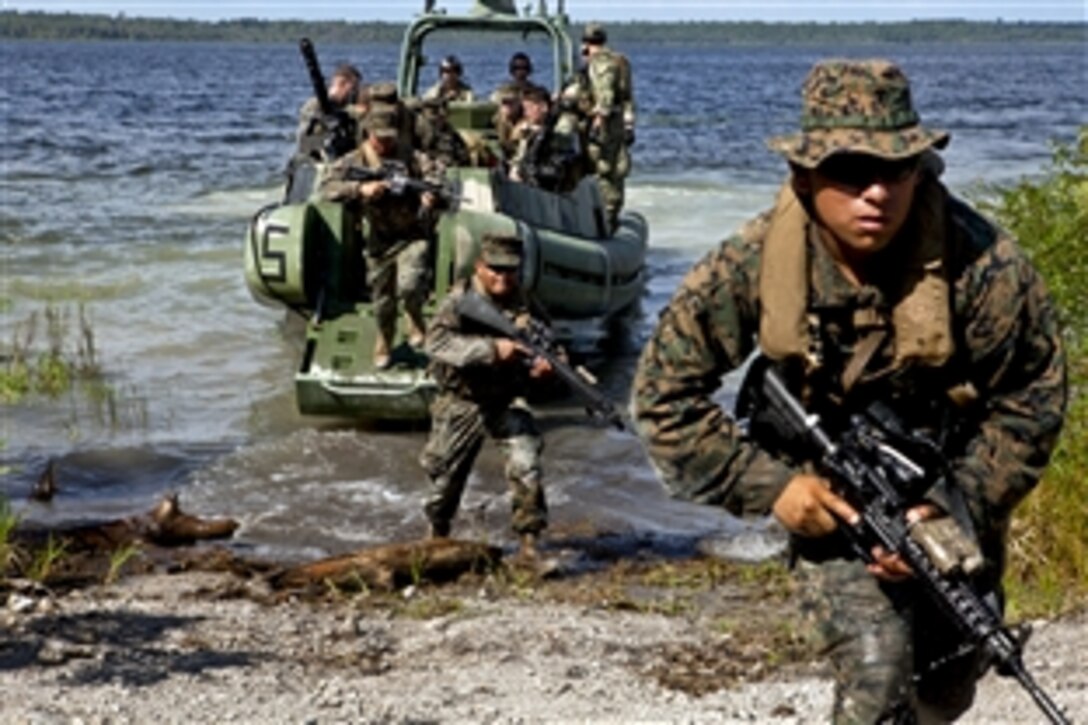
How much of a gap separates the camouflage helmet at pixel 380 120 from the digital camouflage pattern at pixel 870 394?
573cm

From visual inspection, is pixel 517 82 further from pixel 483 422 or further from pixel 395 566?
pixel 395 566

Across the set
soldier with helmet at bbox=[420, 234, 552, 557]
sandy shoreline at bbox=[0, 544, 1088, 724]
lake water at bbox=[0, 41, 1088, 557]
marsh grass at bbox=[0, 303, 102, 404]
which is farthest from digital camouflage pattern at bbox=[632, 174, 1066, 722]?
marsh grass at bbox=[0, 303, 102, 404]

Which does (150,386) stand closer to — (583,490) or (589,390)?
(583,490)

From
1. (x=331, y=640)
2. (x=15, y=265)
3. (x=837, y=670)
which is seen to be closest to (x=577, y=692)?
(x=331, y=640)

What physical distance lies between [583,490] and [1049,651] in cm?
396

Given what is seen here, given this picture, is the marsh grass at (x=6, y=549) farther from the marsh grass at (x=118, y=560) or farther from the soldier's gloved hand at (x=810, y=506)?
the soldier's gloved hand at (x=810, y=506)

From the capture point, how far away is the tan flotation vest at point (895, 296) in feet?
10.6

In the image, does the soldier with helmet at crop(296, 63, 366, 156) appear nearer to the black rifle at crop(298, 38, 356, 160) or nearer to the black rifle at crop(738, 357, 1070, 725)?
the black rifle at crop(298, 38, 356, 160)

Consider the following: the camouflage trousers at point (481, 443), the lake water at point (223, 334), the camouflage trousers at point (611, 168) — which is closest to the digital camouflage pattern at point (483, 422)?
the camouflage trousers at point (481, 443)

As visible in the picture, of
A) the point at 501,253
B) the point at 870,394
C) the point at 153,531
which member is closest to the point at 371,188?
the point at 153,531

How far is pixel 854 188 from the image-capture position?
3186 millimetres

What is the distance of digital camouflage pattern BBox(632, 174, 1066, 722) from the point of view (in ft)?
10.8

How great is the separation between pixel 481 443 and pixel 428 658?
5.87ft

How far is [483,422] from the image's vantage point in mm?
7441
